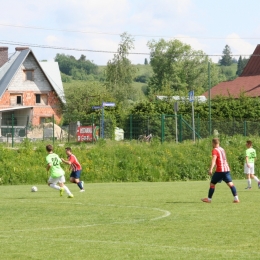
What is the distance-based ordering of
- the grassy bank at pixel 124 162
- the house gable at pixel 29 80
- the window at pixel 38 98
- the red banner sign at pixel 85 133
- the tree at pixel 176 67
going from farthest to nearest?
1. the tree at pixel 176 67
2. the window at pixel 38 98
3. the house gable at pixel 29 80
4. the red banner sign at pixel 85 133
5. the grassy bank at pixel 124 162

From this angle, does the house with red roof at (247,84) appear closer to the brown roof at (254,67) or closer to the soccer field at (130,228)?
the brown roof at (254,67)

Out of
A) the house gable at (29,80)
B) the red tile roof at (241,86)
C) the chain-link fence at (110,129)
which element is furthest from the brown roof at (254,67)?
the chain-link fence at (110,129)

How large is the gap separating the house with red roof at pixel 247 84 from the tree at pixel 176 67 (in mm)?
17791

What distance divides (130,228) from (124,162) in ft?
74.8

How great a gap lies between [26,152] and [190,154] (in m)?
8.78

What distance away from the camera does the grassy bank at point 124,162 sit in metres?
35.1

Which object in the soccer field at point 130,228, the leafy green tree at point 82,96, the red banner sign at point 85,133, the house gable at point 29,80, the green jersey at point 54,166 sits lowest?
the soccer field at point 130,228

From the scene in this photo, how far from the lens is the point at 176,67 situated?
116 m

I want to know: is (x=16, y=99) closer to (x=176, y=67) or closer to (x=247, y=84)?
(x=247, y=84)

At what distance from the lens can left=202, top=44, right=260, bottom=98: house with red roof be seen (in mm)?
80912

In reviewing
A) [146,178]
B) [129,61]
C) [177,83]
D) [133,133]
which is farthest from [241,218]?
[177,83]

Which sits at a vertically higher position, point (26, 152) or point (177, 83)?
point (177, 83)

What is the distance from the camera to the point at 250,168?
27.7 metres

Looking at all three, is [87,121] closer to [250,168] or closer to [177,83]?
[250,168]
